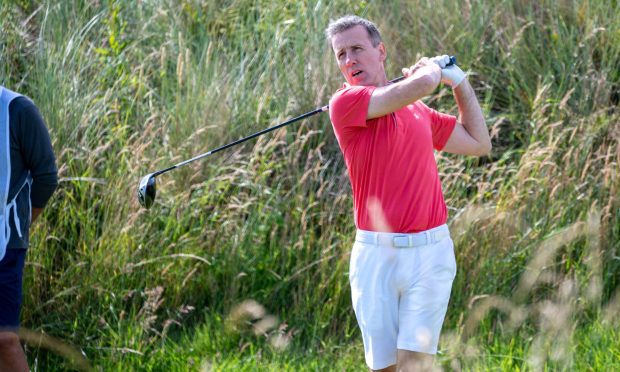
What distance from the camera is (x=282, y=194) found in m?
6.72

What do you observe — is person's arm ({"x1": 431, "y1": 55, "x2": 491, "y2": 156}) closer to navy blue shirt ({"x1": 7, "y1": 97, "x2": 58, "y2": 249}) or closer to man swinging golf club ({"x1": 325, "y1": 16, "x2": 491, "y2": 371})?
man swinging golf club ({"x1": 325, "y1": 16, "x2": 491, "y2": 371})

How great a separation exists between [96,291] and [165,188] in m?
0.95

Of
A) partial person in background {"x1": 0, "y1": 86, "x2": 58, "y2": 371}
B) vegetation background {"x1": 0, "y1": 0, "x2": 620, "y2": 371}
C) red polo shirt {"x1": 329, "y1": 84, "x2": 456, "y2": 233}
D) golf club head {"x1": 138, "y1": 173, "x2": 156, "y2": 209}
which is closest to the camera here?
red polo shirt {"x1": 329, "y1": 84, "x2": 456, "y2": 233}

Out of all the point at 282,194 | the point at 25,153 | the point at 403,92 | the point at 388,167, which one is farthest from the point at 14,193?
the point at 282,194

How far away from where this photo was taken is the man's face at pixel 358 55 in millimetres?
4332

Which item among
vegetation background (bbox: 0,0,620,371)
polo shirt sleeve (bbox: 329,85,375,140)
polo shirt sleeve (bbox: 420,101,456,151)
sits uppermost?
polo shirt sleeve (bbox: 329,85,375,140)

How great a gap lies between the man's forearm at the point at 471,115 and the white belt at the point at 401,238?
60cm

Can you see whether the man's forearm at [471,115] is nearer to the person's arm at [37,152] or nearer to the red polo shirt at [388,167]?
the red polo shirt at [388,167]

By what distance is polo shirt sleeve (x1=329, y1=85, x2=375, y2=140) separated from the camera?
415 centimetres

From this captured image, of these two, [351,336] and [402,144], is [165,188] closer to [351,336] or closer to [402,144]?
[351,336]

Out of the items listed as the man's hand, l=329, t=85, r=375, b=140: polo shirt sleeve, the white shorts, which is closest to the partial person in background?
l=329, t=85, r=375, b=140: polo shirt sleeve

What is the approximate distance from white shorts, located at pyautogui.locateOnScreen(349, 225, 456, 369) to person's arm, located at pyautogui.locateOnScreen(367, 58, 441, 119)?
0.50 meters

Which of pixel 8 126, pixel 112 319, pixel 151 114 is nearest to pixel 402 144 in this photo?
pixel 8 126

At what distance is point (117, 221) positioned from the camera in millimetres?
6121
